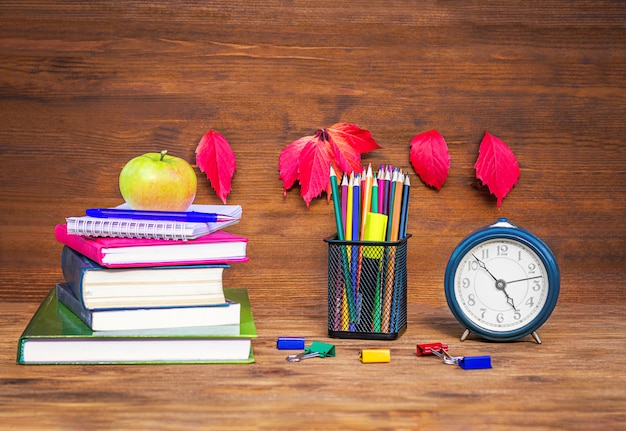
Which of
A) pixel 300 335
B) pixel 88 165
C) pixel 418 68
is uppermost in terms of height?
pixel 418 68

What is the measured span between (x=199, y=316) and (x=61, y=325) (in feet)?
0.64

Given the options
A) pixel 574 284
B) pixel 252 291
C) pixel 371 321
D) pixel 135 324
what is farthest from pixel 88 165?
pixel 574 284

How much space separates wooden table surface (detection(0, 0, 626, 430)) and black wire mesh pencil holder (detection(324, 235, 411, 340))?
20cm

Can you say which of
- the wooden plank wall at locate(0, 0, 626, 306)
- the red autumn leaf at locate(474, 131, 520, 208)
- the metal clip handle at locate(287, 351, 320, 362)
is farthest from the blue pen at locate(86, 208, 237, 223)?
the red autumn leaf at locate(474, 131, 520, 208)

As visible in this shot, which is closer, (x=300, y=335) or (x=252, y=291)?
(x=300, y=335)

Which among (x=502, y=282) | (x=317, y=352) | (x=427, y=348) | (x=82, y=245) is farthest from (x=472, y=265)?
(x=82, y=245)

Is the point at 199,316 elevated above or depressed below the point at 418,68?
below

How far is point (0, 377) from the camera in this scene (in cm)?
101

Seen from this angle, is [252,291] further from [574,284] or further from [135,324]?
[574,284]

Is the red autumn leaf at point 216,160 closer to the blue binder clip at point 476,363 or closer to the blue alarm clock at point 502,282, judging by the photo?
the blue alarm clock at point 502,282

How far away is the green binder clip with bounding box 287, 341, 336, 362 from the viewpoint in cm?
112

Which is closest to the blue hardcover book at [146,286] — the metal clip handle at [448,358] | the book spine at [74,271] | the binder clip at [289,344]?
the book spine at [74,271]

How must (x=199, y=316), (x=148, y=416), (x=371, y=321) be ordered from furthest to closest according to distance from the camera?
1. (x=371, y=321)
2. (x=199, y=316)
3. (x=148, y=416)

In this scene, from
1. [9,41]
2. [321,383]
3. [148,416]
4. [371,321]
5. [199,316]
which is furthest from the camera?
[9,41]
